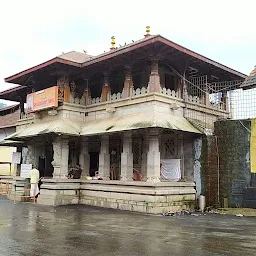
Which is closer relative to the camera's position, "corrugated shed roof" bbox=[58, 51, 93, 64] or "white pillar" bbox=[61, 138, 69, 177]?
"white pillar" bbox=[61, 138, 69, 177]

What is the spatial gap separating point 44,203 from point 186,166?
24.7ft

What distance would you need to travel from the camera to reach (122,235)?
961 cm

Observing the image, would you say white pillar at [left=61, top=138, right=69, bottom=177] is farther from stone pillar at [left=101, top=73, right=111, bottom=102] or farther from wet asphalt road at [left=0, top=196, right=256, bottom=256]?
wet asphalt road at [left=0, top=196, right=256, bottom=256]

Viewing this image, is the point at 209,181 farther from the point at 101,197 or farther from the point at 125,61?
the point at 125,61

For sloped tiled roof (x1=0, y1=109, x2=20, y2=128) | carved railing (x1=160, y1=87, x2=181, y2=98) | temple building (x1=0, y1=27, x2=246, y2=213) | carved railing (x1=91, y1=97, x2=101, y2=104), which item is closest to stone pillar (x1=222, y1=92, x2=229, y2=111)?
temple building (x1=0, y1=27, x2=246, y2=213)

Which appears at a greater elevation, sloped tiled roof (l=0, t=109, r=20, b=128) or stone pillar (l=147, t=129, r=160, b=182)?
sloped tiled roof (l=0, t=109, r=20, b=128)

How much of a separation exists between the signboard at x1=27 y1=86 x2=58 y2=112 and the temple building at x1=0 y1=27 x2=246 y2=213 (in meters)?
0.05

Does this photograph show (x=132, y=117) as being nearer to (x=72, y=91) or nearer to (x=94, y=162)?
(x=72, y=91)

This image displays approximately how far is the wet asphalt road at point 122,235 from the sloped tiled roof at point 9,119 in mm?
17280

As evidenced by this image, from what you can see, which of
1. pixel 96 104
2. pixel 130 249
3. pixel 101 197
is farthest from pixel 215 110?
pixel 130 249

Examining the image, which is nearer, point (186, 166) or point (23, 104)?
point (186, 166)

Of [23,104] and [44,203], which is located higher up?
[23,104]

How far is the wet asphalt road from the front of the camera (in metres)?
7.73

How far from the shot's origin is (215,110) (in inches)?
768
